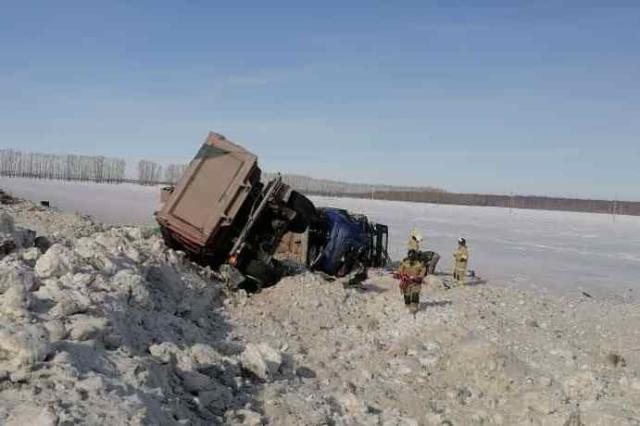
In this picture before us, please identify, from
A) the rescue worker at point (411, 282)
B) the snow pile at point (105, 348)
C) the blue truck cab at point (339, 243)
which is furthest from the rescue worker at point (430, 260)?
the snow pile at point (105, 348)

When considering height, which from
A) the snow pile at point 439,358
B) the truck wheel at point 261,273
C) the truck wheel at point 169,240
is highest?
the truck wheel at point 169,240

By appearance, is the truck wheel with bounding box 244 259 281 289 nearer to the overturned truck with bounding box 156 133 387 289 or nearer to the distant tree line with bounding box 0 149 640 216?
the overturned truck with bounding box 156 133 387 289

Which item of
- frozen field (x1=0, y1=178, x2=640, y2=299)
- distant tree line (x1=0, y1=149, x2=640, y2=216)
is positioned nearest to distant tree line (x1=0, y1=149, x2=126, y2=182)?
distant tree line (x1=0, y1=149, x2=640, y2=216)

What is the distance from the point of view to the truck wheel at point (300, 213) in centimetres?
1141

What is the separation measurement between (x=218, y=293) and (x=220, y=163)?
231 cm

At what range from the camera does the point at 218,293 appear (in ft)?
33.5

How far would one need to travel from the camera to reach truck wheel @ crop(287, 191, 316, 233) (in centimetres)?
1141

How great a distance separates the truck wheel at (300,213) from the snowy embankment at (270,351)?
103 centimetres

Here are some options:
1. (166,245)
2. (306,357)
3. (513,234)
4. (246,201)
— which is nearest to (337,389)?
(306,357)

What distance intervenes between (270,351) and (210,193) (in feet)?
14.9

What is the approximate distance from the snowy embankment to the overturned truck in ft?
1.32

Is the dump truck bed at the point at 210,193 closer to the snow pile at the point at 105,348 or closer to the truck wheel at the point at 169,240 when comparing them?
the truck wheel at the point at 169,240

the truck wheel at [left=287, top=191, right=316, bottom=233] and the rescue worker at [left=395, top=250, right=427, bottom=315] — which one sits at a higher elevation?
the truck wheel at [left=287, top=191, right=316, bottom=233]

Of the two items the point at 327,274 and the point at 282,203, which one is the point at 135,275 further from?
the point at 327,274
